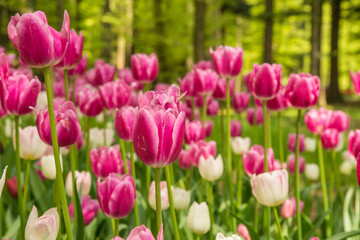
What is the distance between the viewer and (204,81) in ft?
7.69

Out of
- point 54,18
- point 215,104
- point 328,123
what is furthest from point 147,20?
point 328,123

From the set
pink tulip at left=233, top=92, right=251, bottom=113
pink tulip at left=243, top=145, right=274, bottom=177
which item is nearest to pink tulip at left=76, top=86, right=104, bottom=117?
pink tulip at left=243, top=145, right=274, bottom=177

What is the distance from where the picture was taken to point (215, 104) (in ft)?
11.1

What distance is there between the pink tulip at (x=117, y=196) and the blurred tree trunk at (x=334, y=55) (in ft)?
57.3

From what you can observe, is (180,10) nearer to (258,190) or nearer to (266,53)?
(266,53)

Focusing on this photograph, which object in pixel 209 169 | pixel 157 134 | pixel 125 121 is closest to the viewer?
pixel 157 134

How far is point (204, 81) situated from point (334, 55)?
1688 centimetres

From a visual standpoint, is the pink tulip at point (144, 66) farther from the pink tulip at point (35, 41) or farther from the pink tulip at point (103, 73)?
the pink tulip at point (35, 41)

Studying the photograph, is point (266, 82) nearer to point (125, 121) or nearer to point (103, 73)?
point (125, 121)

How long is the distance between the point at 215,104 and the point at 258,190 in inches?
75.5

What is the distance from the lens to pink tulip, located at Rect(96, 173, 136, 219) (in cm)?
128

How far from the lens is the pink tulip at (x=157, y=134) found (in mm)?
985

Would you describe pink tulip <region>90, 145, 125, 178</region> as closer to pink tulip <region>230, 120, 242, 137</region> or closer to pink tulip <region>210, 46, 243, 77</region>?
pink tulip <region>210, 46, 243, 77</region>

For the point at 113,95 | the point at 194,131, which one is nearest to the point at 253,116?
the point at 194,131
